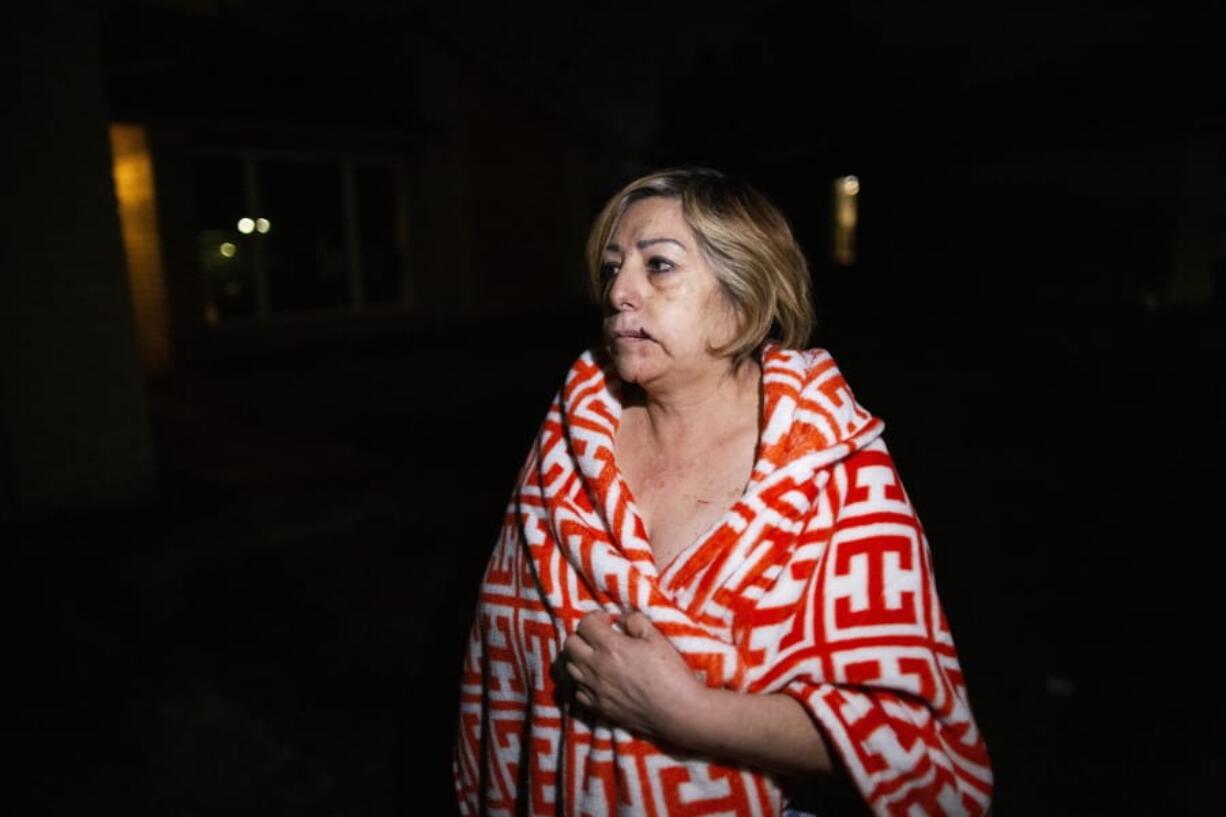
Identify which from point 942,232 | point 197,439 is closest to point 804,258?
point 197,439

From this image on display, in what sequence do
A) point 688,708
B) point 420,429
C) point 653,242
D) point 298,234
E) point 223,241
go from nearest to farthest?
point 688,708 < point 653,242 < point 420,429 < point 223,241 < point 298,234

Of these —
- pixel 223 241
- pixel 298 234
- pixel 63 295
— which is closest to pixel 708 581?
pixel 63 295

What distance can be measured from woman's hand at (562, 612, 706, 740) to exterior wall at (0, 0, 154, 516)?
4604mm

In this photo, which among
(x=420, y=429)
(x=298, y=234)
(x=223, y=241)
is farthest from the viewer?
(x=298, y=234)

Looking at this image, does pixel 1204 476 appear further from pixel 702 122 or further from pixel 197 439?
pixel 702 122

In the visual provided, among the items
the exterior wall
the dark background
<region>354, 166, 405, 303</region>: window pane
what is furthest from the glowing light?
the exterior wall

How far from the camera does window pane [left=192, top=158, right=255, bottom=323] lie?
1091 cm

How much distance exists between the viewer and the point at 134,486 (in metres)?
5.00

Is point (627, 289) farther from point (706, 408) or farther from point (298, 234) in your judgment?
point (298, 234)

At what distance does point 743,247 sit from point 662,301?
0.58 ft

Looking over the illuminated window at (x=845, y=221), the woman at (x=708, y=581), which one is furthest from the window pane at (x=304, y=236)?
the illuminated window at (x=845, y=221)

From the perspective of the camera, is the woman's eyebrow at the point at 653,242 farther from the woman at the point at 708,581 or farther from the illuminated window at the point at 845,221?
the illuminated window at the point at 845,221

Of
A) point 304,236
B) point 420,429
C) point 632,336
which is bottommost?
point 420,429

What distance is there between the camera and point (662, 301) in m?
1.46
